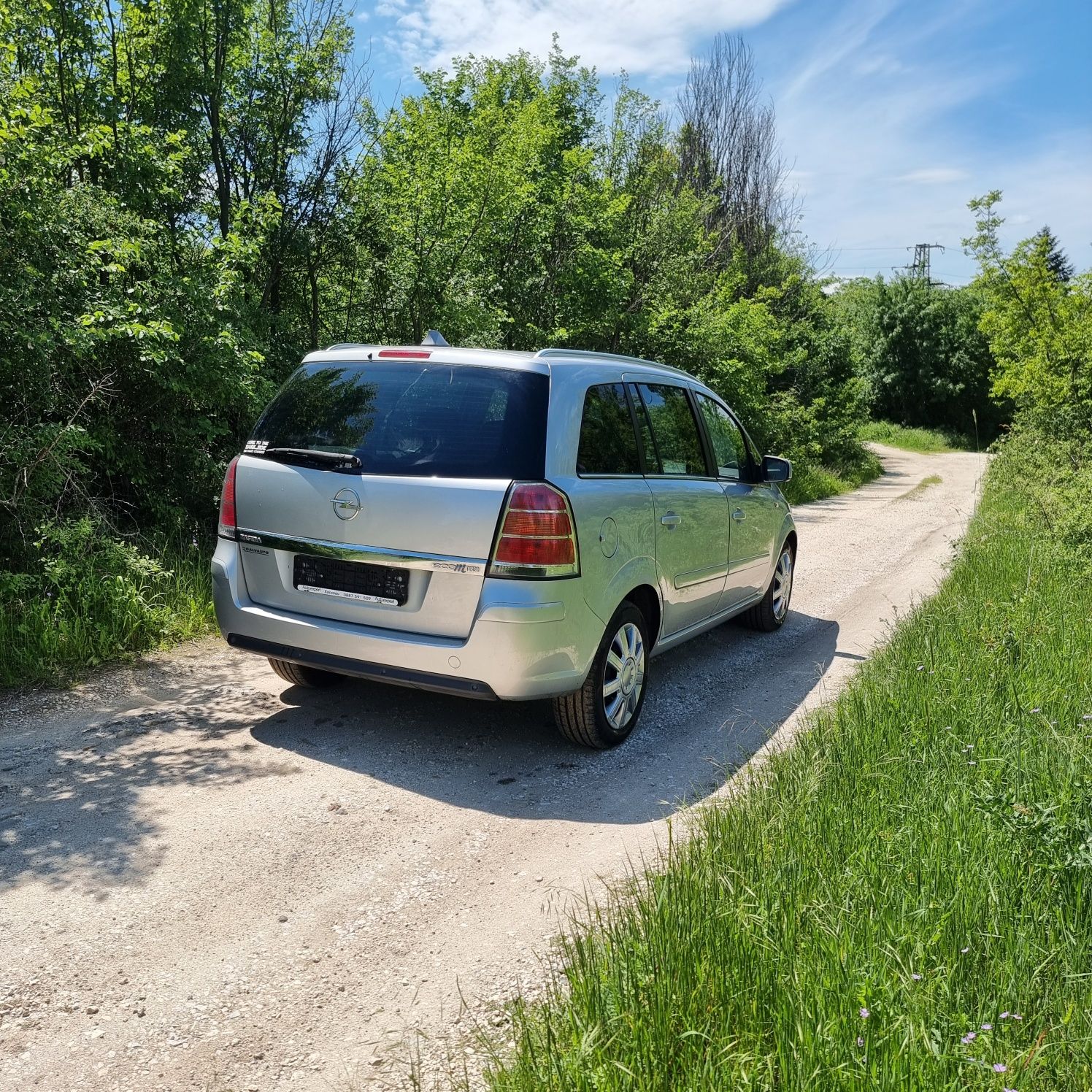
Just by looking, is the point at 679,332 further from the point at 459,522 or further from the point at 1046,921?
the point at 1046,921

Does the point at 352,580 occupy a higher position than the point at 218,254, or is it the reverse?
the point at 218,254

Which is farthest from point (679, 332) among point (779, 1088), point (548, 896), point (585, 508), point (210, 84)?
point (779, 1088)

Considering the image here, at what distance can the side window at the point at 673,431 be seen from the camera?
5363mm

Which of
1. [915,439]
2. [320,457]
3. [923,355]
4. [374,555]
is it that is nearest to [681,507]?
[374,555]

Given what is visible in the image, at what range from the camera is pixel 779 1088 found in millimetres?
2088

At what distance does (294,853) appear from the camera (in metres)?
3.59

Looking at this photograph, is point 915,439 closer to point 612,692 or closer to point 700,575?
point 700,575

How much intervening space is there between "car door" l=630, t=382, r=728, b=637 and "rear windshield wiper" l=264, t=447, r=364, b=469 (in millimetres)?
1649

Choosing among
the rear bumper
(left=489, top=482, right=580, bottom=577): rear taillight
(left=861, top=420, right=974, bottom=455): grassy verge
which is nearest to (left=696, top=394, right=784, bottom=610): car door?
the rear bumper

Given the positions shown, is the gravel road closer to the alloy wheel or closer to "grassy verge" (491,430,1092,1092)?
the alloy wheel

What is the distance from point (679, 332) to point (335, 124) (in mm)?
8283

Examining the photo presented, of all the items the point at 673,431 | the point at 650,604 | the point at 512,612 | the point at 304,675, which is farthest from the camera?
the point at 673,431

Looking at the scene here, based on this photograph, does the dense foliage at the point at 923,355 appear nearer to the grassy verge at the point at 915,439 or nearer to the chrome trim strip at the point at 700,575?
the grassy verge at the point at 915,439

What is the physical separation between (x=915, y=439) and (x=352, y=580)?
42431 mm
